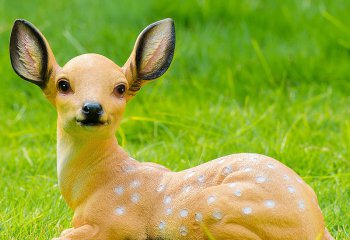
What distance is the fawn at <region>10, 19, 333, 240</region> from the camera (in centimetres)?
295

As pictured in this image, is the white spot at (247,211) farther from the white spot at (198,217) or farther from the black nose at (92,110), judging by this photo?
the black nose at (92,110)

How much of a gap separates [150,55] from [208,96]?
8.80 ft

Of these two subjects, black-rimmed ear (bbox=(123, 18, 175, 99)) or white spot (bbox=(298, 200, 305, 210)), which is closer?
white spot (bbox=(298, 200, 305, 210))

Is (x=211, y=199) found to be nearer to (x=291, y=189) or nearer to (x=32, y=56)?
(x=291, y=189)

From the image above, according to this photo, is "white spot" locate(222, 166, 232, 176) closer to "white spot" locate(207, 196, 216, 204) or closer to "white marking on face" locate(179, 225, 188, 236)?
"white spot" locate(207, 196, 216, 204)

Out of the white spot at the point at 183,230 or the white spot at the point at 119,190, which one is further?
the white spot at the point at 119,190

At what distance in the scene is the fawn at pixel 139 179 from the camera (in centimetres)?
295

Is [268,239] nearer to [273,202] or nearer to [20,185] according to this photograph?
[273,202]

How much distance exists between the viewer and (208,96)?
19.6 feet

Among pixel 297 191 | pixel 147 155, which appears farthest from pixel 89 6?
pixel 297 191

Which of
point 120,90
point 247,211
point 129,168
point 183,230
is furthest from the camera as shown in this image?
point 129,168

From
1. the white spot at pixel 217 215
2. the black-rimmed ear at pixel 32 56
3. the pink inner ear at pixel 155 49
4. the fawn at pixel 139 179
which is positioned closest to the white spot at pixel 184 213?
the fawn at pixel 139 179

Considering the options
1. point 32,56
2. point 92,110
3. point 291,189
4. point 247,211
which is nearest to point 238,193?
point 247,211

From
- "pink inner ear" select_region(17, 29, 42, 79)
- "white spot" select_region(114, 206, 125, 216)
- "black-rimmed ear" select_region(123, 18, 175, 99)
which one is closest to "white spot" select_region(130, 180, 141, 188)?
"white spot" select_region(114, 206, 125, 216)
